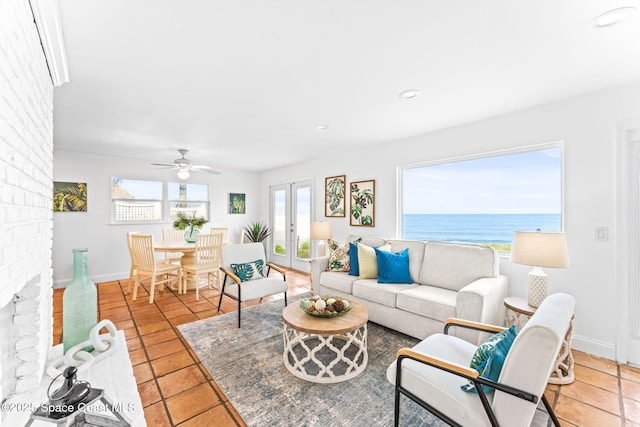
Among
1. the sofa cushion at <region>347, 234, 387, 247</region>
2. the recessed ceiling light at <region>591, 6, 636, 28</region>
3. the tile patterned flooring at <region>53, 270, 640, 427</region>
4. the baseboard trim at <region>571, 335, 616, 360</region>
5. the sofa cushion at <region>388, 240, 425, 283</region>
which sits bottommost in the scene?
the tile patterned flooring at <region>53, 270, 640, 427</region>

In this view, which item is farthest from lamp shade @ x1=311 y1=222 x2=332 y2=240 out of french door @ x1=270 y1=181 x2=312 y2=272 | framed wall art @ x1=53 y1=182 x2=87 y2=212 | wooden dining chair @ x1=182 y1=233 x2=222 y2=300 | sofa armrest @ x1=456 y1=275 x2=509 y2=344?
framed wall art @ x1=53 y1=182 x2=87 y2=212

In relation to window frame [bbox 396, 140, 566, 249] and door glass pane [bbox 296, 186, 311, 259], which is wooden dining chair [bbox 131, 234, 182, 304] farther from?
window frame [bbox 396, 140, 566, 249]

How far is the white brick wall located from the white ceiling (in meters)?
0.43

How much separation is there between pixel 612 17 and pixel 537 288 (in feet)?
6.23

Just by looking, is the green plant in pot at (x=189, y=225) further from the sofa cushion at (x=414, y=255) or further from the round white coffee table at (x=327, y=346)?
the sofa cushion at (x=414, y=255)

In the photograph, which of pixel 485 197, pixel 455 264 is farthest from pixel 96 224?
pixel 485 197

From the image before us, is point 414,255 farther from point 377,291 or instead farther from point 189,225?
point 189,225

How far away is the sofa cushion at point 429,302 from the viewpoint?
2.44m

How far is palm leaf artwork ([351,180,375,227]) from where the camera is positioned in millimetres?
4367

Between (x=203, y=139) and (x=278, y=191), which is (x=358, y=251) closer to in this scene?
(x=203, y=139)

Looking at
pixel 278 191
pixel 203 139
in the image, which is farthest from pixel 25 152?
pixel 278 191

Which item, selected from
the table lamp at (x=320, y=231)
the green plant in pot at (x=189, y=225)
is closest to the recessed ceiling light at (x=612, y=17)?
the table lamp at (x=320, y=231)

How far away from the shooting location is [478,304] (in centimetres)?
224

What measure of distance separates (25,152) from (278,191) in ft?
17.2
